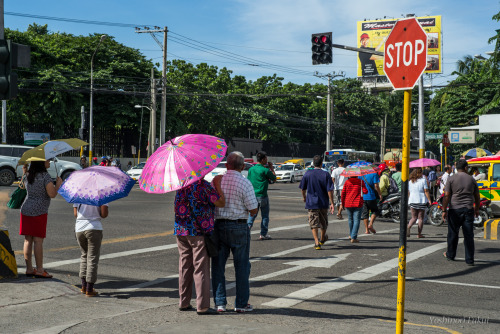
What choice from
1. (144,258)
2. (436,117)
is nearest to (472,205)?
(144,258)

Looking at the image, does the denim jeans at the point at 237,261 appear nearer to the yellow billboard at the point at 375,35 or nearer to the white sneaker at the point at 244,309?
the white sneaker at the point at 244,309

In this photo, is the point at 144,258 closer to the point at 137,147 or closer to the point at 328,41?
the point at 328,41

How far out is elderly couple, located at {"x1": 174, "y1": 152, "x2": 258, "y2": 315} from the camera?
6258 millimetres

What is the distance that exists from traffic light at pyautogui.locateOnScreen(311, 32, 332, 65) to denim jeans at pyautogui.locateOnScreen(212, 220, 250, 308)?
550 inches

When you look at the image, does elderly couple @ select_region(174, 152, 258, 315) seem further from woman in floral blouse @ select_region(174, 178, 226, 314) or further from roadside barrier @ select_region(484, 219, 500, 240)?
roadside barrier @ select_region(484, 219, 500, 240)

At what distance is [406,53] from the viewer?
4910 millimetres

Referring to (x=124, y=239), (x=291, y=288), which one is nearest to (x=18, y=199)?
(x=291, y=288)

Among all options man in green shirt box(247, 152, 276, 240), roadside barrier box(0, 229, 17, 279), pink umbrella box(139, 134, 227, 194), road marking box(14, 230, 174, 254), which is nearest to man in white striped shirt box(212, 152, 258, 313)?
pink umbrella box(139, 134, 227, 194)

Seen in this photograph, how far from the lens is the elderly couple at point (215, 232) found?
626 cm

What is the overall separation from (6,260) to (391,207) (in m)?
12.3

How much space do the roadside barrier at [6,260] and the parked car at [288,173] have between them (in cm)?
3869

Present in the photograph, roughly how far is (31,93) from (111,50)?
1016cm

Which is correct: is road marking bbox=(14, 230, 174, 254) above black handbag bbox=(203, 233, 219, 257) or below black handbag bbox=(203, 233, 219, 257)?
below

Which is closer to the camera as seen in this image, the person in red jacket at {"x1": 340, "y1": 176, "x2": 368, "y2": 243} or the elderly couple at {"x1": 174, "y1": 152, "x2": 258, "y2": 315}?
the elderly couple at {"x1": 174, "y1": 152, "x2": 258, "y2": 315}
